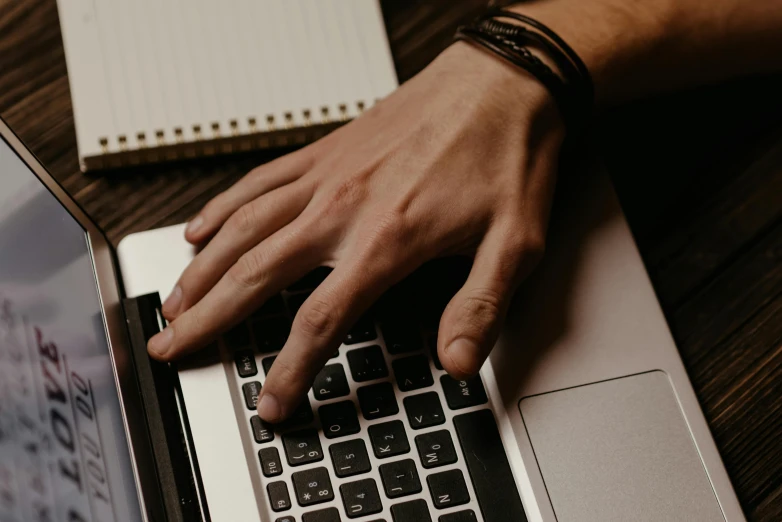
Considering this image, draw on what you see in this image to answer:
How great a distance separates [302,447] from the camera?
475 millimetres

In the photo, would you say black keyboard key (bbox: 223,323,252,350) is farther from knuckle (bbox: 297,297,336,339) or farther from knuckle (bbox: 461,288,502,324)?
knuckle (bbox: 461,288,502,324)

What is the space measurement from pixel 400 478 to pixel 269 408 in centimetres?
10

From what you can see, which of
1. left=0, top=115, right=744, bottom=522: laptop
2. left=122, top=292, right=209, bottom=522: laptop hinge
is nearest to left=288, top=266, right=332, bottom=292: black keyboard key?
left=0, top=115, right=744, bottom=522: laptop

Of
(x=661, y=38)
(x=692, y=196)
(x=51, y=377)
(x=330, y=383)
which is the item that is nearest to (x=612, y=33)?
(x=661, y=38)

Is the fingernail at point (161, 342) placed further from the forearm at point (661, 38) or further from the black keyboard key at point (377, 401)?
the forearm at point (661, 38)

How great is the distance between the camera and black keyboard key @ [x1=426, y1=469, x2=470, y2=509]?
468 millimetres

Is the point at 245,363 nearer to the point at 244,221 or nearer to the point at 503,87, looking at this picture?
the point at 244,221

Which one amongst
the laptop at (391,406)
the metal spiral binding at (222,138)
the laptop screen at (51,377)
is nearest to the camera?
the laptop screen at (51,377)

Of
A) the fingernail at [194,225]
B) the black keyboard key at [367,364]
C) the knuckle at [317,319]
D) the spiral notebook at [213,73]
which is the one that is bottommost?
the black keyboard key at [367,364]

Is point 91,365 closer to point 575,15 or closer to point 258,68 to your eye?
point 258,68

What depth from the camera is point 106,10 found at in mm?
586

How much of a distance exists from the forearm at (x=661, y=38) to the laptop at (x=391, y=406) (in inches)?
5.8

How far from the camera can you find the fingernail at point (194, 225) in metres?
0.53

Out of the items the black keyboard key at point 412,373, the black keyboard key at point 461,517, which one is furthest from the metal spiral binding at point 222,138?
the black keyboard key at point 461,517
